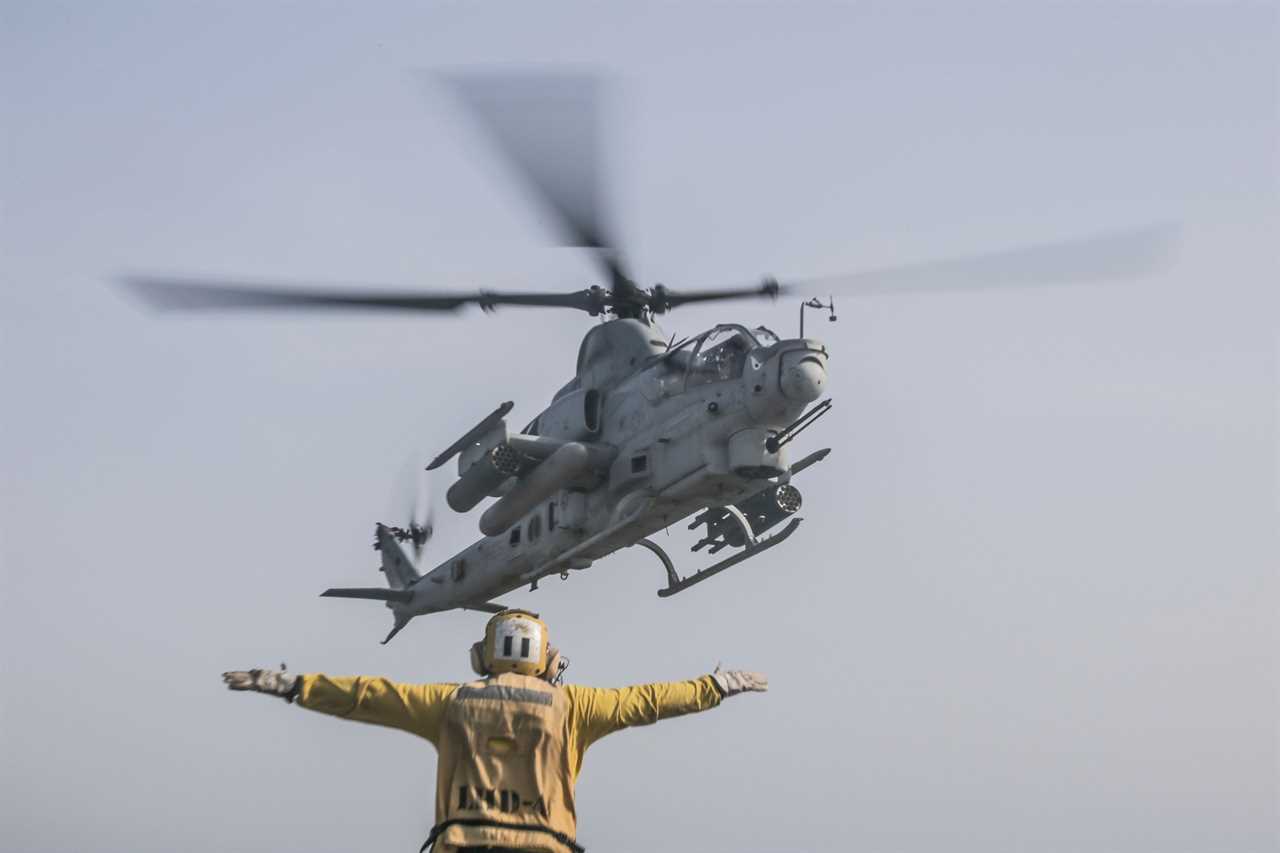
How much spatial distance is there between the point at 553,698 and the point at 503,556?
1596 cm

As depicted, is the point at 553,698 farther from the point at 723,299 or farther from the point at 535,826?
the point at 723,299

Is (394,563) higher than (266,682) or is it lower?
higher

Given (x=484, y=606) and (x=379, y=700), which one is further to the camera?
(x=484, y=606)

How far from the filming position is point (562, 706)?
731cm

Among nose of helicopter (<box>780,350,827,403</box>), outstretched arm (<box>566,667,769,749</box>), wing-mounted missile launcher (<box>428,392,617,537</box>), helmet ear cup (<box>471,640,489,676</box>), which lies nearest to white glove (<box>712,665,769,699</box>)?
outstretched arm (<box>566,667,769,749</box>)

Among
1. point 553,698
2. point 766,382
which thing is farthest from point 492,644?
point 766,382

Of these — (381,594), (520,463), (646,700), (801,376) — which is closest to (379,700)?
(646,700)

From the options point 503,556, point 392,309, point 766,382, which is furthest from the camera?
point 503,556

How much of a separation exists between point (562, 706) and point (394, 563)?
66.6 ft

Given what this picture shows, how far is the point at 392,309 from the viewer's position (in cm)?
2116

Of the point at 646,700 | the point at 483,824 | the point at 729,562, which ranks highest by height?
the point at 729,562

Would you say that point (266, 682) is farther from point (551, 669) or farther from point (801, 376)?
point (801, 376)

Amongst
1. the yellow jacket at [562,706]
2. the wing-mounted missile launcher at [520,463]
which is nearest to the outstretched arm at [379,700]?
the yellow jacket at [562,706]

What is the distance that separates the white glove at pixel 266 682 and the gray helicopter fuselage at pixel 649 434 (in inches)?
498
